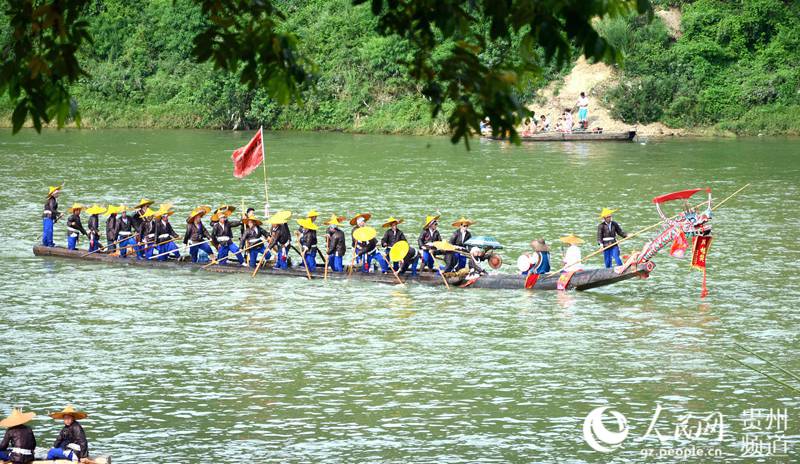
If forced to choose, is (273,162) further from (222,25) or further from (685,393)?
(222,25)

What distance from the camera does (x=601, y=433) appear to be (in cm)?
1650

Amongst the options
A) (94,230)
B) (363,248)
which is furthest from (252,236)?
(94,230)

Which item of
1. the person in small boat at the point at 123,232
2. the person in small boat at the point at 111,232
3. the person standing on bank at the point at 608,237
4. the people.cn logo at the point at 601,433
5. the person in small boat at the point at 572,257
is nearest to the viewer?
the people.cn logo at the point at 601,433

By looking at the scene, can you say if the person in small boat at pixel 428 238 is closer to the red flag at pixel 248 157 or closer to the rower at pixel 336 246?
the rower at pixel 336 246

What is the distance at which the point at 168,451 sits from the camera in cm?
1591

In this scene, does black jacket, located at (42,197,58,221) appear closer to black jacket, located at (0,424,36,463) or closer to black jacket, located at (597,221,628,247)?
black jacket, located at (597,221,628,247)

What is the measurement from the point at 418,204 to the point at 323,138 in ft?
75.0

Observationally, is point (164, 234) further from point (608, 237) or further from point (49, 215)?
point (608, 237)

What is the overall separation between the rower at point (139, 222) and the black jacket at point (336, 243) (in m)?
4.54

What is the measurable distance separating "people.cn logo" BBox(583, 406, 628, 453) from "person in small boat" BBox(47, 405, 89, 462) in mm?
5999

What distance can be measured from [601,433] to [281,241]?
11992 mm

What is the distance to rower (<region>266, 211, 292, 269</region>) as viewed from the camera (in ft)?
88.1

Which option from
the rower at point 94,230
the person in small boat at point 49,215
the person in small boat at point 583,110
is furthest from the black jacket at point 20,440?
the person in small boat at point 583,110

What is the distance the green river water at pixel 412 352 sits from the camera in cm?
1644
